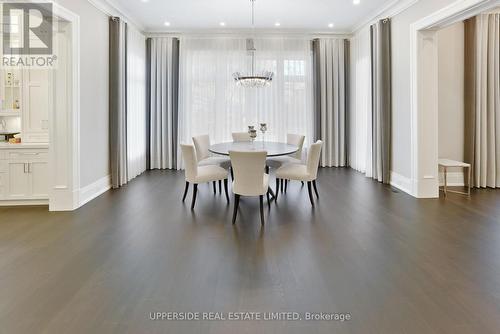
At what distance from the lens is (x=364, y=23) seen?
283 inches

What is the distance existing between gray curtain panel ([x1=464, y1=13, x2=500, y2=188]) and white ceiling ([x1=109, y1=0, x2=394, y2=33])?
5.34ft

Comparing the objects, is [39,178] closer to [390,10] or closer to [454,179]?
[390,10]

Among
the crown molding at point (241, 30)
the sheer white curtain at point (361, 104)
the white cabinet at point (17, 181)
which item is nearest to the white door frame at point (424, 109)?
the crown molding at point (241, 30)

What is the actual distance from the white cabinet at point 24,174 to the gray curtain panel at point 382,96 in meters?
5.41

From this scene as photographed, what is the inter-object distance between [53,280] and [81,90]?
311cm

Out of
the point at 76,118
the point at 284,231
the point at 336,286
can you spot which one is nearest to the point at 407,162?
the point at 284,231

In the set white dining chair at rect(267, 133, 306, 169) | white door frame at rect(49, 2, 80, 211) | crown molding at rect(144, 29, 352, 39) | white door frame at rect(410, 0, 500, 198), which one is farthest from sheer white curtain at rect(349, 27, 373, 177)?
white door frame at rect(49, 2, 80, 211)

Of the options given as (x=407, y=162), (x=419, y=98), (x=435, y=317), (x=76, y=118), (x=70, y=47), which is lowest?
(x=435, y=317)

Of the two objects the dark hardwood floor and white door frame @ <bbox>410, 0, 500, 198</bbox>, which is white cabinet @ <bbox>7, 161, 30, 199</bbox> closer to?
the dark hardwood floor

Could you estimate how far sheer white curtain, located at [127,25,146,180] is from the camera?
6844mm

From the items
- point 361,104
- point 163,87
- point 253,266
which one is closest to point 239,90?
point 163,87

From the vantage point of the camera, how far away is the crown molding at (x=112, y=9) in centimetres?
540

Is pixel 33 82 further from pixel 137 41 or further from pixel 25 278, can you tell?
pixel 25 278

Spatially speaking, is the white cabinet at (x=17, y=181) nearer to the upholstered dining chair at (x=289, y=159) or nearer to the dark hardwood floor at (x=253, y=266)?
the dark hardwood floor at (x=253, y=266)
